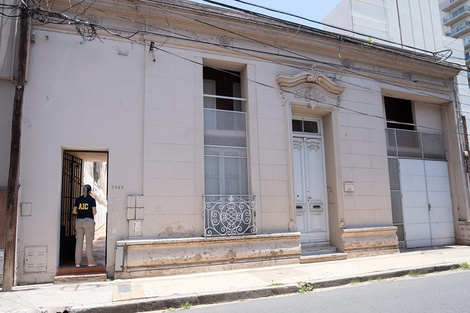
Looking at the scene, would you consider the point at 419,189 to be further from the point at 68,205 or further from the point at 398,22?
the point at 68,205

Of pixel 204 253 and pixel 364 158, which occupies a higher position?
pixel 364 158

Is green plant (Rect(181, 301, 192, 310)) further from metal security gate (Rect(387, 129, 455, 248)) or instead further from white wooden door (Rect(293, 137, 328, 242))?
metal security gate (Rect(387, 129, 455, 248))

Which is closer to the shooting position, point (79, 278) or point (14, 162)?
point (14, 162)

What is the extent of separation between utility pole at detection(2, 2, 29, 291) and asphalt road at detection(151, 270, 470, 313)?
3393 mm

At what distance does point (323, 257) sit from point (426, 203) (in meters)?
4.67

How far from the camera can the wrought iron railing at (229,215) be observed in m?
7.95

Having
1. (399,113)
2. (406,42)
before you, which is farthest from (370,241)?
(406,42)

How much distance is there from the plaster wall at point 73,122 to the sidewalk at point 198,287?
2.91 ft

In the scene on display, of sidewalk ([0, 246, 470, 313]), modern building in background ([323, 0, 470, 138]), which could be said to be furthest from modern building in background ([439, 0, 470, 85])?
sidewalk ([0, 246, 470, 313])

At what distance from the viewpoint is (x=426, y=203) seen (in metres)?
11.1

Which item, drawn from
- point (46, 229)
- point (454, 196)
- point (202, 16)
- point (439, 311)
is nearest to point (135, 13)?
point (202, 16)

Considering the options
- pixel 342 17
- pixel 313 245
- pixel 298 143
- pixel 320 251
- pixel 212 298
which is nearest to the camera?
pixel 212 298

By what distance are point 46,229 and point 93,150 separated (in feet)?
5.87

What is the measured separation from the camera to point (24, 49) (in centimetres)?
677
